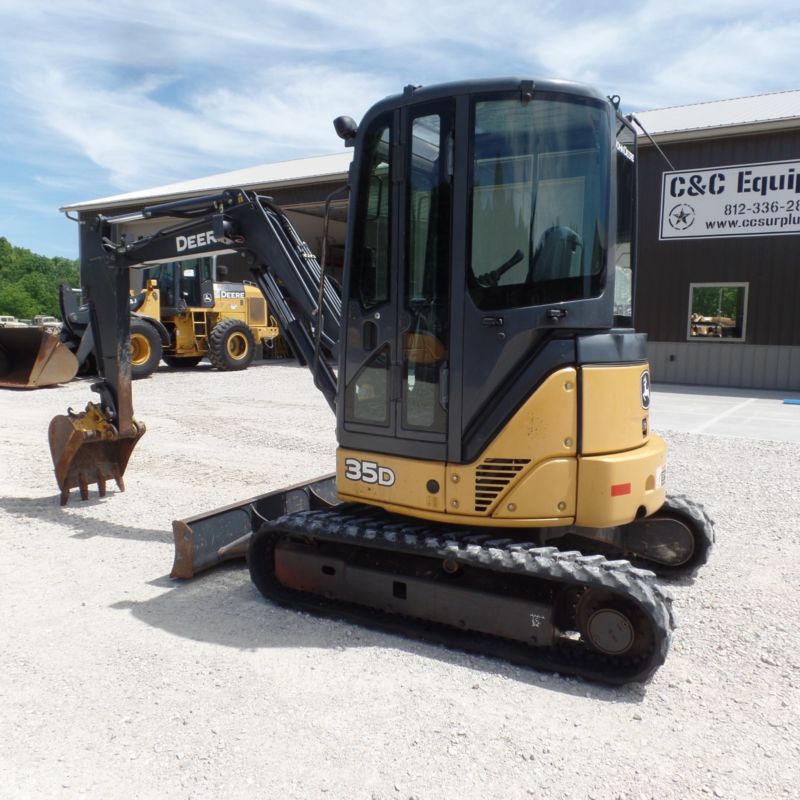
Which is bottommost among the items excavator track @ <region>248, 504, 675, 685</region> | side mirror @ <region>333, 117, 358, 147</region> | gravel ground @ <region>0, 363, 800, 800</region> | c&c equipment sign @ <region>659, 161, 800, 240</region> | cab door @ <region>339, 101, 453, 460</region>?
gravel ground @ <region>0, 363, 800, 800</region>

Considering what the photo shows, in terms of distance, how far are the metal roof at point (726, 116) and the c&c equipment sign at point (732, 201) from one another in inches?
30.7

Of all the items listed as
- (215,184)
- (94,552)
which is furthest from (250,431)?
(215,184)

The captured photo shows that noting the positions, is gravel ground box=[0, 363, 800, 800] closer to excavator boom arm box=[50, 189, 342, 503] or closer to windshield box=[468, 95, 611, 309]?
excavator boom arm box=[50, 189, 342, 503]

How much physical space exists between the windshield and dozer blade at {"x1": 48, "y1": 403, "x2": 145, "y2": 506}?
434cm

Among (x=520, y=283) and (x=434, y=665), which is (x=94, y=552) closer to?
(x=434, y=665)

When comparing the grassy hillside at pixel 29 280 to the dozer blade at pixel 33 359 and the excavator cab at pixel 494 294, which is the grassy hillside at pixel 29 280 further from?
the excavator cab at pixel 494 294

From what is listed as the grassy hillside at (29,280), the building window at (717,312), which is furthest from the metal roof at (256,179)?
the grassy hillside at (29,280)

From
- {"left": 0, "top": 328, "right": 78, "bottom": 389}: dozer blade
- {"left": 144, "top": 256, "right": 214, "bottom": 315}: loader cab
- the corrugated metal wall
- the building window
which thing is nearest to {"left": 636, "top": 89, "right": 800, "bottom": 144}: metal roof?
the corrugated metal wall

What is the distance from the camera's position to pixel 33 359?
1462 centimetres

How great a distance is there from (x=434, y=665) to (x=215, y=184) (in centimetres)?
2438

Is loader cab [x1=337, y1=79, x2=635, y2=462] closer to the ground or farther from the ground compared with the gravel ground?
farther from the ground

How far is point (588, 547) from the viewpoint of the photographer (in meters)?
4.74

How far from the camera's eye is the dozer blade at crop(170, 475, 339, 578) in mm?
4848

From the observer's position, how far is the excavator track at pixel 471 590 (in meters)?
3.55
